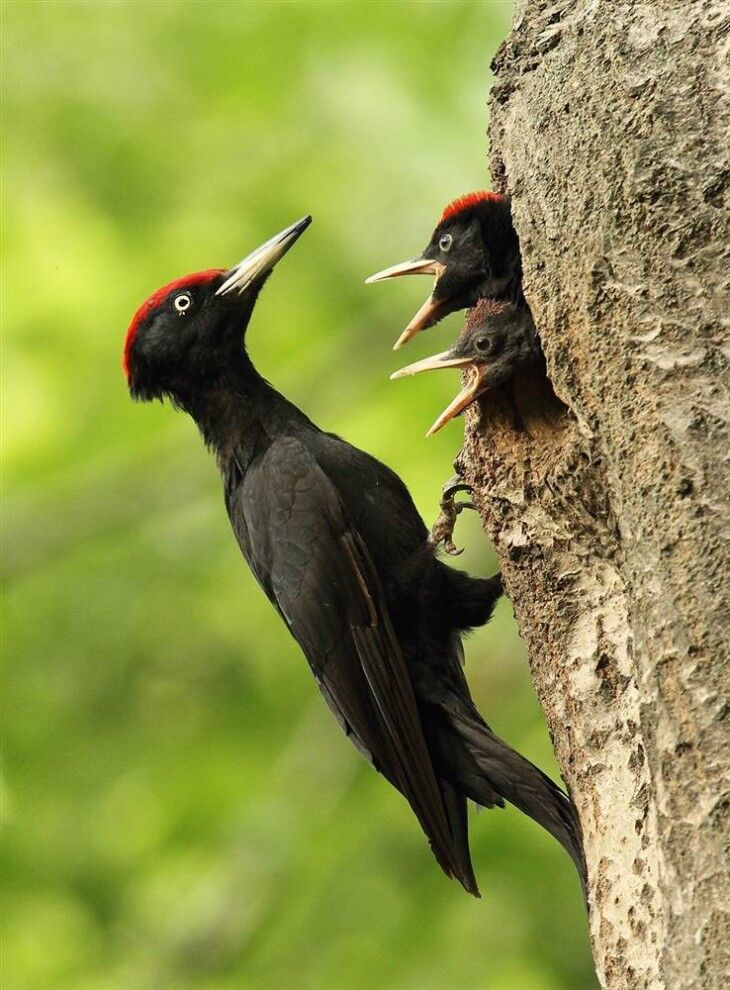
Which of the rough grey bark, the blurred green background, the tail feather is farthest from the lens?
the blurred green background

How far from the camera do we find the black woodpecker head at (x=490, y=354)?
348 centimetres

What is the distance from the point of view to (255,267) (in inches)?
182

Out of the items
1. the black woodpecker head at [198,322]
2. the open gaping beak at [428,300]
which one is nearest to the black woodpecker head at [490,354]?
the open gaping beak at [428,300]

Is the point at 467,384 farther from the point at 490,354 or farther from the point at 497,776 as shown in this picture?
the point at 497,776

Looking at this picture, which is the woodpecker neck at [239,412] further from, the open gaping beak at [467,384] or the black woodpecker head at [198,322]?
the open gaping beak at [467,384]

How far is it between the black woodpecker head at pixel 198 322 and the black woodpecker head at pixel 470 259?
79 cm

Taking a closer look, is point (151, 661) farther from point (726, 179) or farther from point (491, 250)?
point (726, 179)

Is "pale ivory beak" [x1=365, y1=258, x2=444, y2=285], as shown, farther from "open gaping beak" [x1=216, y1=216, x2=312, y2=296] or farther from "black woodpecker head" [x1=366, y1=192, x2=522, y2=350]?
"open gaping beak" [x1=216, y1=216, x2=312, y2=296]

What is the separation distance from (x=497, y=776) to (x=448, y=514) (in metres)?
0.86

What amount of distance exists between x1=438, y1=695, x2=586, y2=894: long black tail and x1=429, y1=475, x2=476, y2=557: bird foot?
509 mm

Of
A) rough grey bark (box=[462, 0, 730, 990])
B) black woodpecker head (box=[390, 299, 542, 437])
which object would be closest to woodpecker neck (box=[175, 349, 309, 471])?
black woodpecker head (box=[390, 299, 542, 437])

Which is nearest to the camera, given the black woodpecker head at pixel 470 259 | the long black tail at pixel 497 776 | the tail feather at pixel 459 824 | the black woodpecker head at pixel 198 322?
the long black tail at pixel 497 776

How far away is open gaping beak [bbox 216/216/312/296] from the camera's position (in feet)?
14.8

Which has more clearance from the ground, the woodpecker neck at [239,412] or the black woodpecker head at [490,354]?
the woodpecker neck at [239,412]
